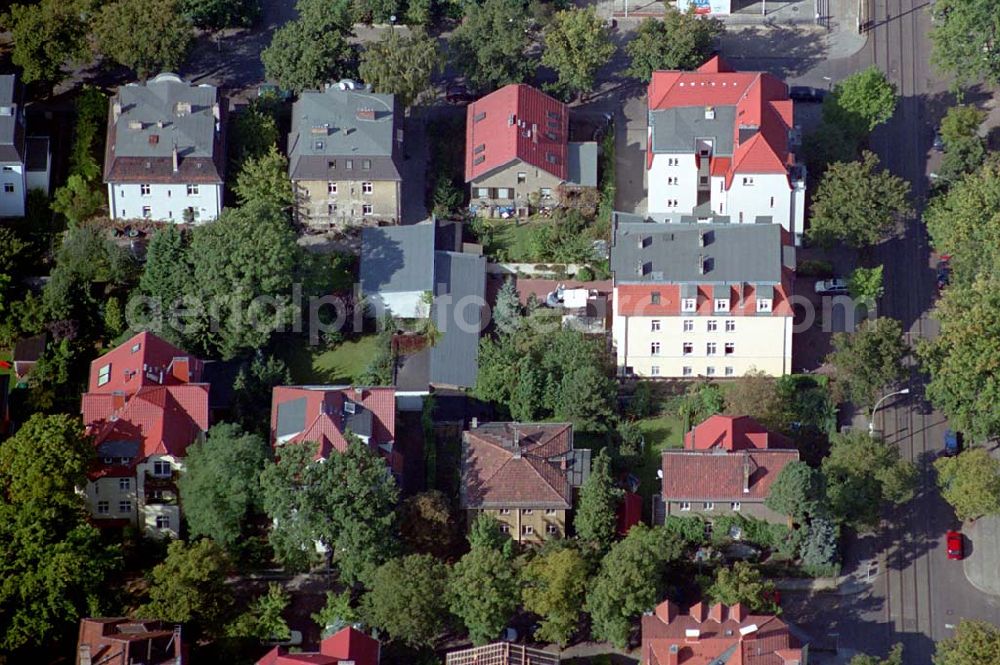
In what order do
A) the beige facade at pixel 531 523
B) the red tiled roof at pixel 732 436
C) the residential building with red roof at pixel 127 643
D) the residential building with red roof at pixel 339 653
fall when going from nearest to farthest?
the residential building with red roof at pixel 127 643 < the residential building with red roof at pixel 339 653 < the beige facade at pixel 531 523 < the red tiled roof at pixel 732 436

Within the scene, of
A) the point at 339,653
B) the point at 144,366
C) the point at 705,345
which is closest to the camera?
the point at 339,653

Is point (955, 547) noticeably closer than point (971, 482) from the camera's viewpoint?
No

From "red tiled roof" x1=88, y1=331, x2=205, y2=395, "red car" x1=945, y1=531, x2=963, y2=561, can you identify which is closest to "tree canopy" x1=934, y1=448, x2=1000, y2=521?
"red car" x1=945, y1=531, x2=963, y2=561

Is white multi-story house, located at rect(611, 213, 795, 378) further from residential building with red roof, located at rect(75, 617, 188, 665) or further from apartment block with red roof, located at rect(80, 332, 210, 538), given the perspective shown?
residential building with red roof, located at rect(75, 617, 188, 665)

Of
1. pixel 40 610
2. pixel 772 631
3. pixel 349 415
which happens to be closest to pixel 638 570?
pixel 772 631

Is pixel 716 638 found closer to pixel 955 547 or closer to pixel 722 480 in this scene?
pixel 722 480

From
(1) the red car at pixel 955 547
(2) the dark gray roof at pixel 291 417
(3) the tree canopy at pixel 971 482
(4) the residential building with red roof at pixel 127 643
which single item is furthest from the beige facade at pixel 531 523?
(1) the red car at pixel 955 547

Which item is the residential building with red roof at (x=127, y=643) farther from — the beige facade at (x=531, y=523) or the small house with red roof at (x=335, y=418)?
the beige facade at (x=531, y=523)

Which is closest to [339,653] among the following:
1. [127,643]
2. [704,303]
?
[127,643]
